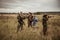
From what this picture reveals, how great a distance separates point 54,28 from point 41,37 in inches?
13.8

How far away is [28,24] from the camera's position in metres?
3.34

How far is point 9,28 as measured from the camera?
3307 millimetres

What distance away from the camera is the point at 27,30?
333cm

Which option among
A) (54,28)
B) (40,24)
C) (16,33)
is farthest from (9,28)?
(54,28)

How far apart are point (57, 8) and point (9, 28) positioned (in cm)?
113

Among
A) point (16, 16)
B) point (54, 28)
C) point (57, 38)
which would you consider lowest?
point (57, 38)

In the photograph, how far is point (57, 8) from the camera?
3.43 m

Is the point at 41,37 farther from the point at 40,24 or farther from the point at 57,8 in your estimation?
the point at 57,8

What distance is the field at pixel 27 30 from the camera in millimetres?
3287

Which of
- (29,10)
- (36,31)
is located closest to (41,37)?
(36,31)

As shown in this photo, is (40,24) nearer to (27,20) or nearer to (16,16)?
(27,20)

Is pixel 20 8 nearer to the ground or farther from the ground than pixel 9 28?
farther from the ground

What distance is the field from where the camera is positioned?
3.29 metres

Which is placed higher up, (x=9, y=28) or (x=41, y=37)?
(x=9, y=28)
